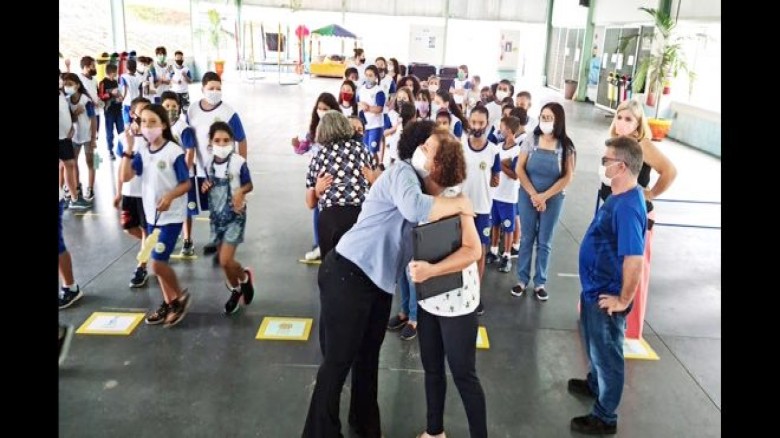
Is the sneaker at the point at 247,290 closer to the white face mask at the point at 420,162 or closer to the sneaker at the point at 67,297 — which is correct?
the sneaker at the point at 67,297

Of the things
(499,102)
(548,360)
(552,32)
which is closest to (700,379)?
(548,360)

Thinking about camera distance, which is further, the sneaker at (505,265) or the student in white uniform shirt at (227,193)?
the sneaker at (505,265)

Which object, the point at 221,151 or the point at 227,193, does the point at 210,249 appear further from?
the point at 221,151

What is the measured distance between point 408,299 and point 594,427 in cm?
167

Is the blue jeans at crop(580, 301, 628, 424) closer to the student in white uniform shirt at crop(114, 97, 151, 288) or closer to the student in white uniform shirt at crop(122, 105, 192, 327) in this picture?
the student in white uniform shirt at crop(122, 105, 192, 327)

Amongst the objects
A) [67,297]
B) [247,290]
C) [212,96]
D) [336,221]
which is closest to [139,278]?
[67,297]

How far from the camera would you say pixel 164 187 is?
4328mm

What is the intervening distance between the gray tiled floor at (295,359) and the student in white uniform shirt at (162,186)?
0.52 m

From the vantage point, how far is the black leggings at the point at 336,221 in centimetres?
358

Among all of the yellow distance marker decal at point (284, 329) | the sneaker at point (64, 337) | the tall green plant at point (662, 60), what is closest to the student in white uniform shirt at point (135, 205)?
the yellow distance marker decal at point (284, 329)

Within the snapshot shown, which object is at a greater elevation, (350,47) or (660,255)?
(350,47)

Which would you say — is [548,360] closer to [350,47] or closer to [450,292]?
[450,292]

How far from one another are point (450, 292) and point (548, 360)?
182 centimetres
